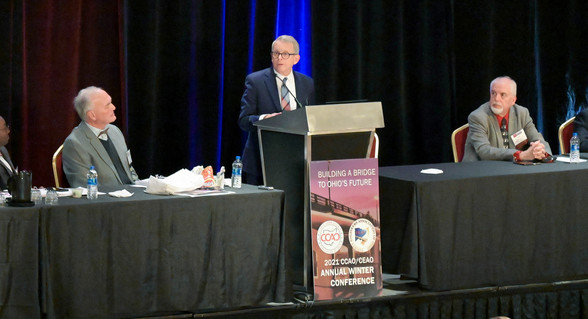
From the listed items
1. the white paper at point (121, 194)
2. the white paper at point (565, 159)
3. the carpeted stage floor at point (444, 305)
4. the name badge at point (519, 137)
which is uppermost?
the name badge at point (519, 137)

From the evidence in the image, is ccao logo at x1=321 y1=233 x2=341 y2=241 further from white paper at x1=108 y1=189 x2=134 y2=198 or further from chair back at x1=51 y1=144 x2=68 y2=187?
chair back at x1=51 y1=144 x2=68 y2=187

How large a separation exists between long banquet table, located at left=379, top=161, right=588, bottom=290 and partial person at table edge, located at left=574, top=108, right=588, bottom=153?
3.65 ft

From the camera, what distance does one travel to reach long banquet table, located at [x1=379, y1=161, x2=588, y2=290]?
472 cm

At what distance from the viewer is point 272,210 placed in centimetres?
442

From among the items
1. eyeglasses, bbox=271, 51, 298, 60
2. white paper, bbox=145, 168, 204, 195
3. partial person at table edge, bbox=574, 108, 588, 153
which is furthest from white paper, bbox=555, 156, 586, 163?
white paper, bbox=145, 168, 204, 195

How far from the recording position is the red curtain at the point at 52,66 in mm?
5699

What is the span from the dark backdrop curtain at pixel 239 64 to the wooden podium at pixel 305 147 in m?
1.64

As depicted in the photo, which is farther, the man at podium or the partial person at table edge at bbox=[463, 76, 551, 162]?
the partial person at table edge at bbox=[463, 76, 551, 162]

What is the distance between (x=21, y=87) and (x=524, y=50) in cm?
400

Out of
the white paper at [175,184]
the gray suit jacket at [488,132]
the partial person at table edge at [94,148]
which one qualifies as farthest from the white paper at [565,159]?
the partial person at table edge at [94,148]

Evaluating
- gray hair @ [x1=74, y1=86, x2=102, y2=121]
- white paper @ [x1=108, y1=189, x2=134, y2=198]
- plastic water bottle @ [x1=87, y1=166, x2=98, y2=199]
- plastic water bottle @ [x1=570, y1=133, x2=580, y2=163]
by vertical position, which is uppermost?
gray hair @ [x1=74, y1=86, x2=102, y2=121]

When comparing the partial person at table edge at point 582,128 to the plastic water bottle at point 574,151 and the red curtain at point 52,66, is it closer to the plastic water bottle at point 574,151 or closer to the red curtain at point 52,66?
the plastic water bottle at point 574,151

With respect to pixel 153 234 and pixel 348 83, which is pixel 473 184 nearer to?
Answer: pixel 153 234

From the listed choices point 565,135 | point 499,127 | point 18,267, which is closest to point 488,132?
point 499,127
